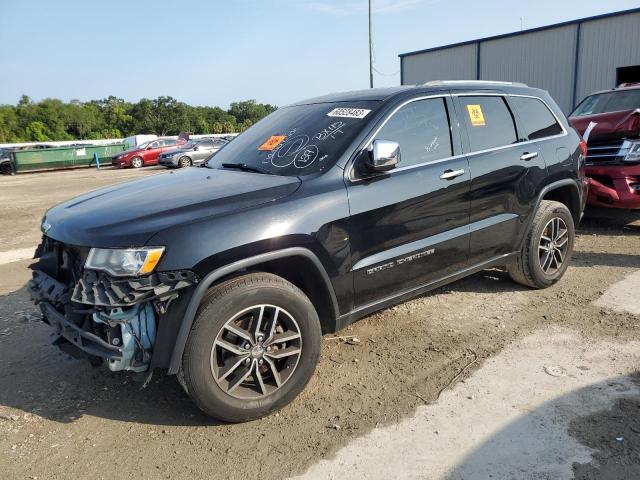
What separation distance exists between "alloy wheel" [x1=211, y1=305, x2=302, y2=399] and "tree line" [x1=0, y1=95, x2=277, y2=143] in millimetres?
67257

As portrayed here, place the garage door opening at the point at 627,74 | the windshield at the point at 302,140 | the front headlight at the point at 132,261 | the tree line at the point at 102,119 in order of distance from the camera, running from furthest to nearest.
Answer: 1. the tree line at the point at 102,119
2. the garage door opening at the point at 627,74
3. the windshield at the point at 302,140
4. the front headlight at the point at 132,261

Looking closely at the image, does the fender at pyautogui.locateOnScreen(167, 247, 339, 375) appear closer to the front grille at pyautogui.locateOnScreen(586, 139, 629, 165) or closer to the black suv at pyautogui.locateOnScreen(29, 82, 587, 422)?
the black suv at pyautogui.locateOnScreen(29, 82, 587, 422)

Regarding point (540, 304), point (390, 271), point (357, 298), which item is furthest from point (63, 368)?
point (540, 304)

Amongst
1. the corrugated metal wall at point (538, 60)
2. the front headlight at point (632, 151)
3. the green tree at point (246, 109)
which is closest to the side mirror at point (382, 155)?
the front headlight at point (632, 151)

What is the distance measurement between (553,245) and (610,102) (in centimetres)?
451

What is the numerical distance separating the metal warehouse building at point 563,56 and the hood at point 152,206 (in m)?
16.8

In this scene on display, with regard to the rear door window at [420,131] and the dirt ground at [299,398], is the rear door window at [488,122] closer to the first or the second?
the rear door window at [420,131]

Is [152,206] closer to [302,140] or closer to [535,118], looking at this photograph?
[302,140]

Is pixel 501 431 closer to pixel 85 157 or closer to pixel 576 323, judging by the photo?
pixel 576 323

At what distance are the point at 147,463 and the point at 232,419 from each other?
1.56ft

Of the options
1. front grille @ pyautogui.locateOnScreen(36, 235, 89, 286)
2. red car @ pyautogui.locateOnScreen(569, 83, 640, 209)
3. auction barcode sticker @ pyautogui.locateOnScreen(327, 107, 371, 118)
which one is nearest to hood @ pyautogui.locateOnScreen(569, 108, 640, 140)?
red car @ pyautogui.locateOnScreen(569, 83, 640, 209)

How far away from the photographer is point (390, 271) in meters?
3.33

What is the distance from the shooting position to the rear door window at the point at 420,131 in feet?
11.4

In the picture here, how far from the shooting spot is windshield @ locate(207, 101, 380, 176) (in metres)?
3.29
